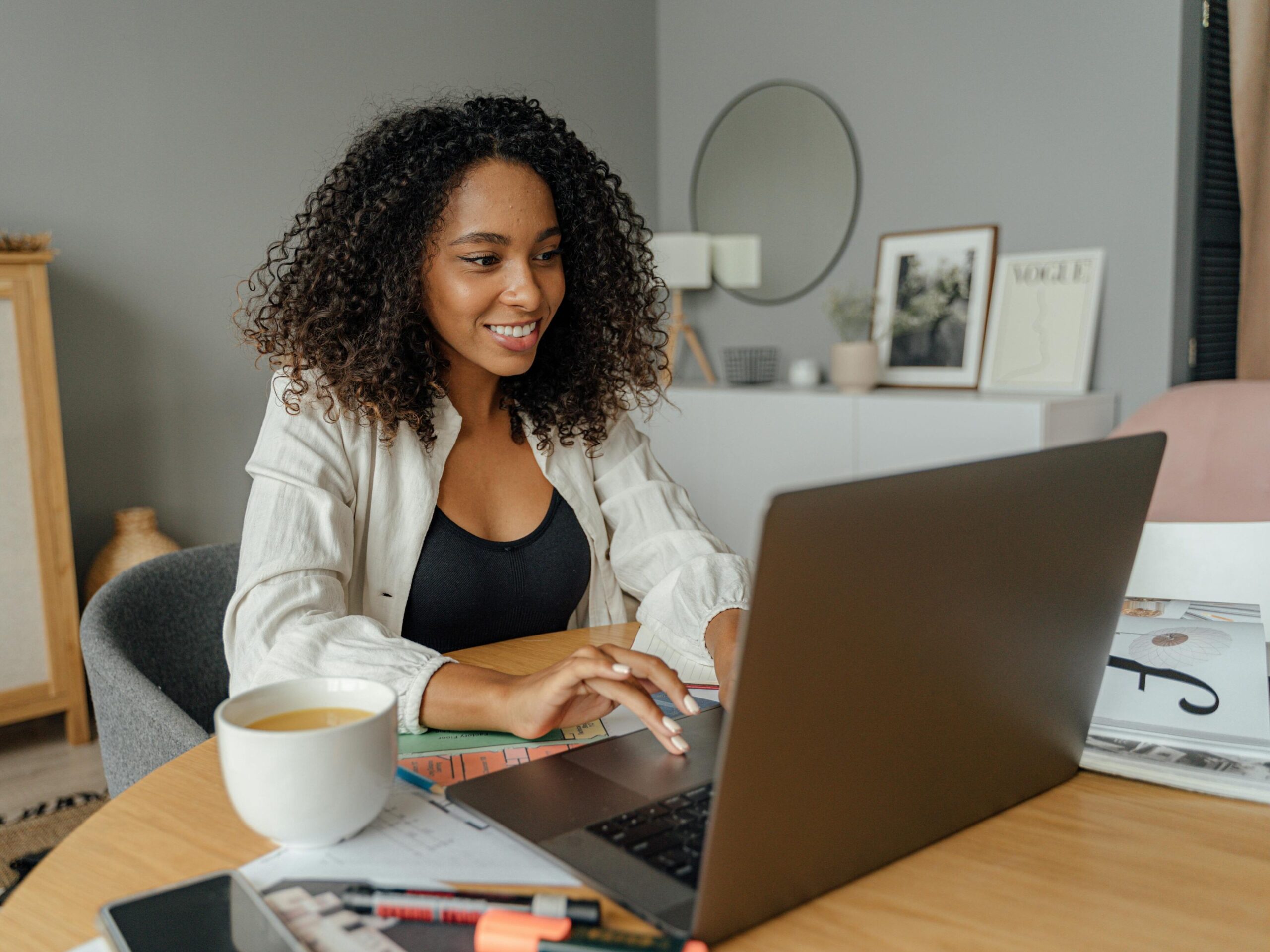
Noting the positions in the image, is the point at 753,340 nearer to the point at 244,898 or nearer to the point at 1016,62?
the point at 1016,62

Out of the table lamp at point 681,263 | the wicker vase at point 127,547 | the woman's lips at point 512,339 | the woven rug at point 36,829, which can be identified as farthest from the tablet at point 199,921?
the table lamp at point 681,263

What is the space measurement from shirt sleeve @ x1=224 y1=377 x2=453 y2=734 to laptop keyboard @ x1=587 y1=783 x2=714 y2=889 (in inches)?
12.2

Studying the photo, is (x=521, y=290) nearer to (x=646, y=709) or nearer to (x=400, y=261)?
(x=400, y=261)

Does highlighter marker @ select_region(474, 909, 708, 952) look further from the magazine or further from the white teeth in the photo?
the white teeth

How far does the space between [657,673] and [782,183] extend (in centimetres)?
368

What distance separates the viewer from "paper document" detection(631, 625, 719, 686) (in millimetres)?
1077

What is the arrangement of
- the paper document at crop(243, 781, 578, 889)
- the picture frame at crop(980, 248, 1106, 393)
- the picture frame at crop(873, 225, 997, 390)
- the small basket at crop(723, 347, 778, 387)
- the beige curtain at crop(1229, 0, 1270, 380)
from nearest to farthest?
the paper document at crop(243, 781, 578, 889) → the beige curtain at crop(1229, 0, 1270, 380) → the picture frame at crop(980, 248, 1106, 393) → the picture frame at crop(873, 225, 997, 390) → the small basket at crop(723, 347, 778, 387)

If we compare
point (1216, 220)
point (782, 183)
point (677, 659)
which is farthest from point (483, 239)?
point (782, 183)

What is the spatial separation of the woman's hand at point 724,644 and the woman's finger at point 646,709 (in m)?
0.14

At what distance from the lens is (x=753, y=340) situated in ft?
14.5

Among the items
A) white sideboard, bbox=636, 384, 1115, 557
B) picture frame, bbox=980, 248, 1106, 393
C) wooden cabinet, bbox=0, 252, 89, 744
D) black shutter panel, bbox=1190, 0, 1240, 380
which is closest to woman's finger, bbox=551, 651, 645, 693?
white sideboard, bbox=636, 384, 1115, 557

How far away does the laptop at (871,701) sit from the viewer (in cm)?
52

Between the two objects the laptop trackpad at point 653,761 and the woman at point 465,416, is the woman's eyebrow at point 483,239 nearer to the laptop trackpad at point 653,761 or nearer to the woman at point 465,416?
the woman at point 465,416

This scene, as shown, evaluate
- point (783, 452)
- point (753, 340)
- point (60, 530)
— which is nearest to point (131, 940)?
point (60, 530)
